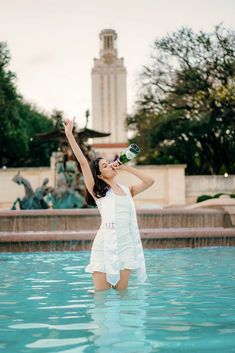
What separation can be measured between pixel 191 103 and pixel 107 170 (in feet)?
116

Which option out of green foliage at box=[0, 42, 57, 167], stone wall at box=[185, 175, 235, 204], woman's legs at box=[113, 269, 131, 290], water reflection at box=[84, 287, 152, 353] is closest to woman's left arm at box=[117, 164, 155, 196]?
woman's legs at box=[113, 269, 131, 290]

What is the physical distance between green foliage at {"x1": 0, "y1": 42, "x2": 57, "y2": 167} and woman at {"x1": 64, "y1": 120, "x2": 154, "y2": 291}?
36248 millimetres

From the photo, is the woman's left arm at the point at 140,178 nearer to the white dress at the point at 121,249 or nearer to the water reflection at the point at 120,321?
the white dress at the point at 121,249

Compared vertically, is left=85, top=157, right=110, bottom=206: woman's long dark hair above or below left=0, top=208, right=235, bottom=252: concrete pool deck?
above

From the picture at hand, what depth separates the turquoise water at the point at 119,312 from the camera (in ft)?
12.5

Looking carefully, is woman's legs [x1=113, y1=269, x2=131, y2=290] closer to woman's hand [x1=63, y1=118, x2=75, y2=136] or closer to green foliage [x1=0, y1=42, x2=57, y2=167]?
woman's hand [x1=63, y1=118, x2=75, y2=136]

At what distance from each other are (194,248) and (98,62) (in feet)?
314

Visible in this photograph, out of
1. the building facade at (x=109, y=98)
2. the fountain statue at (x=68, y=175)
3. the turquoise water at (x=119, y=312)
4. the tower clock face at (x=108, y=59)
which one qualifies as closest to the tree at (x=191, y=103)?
the fountain statue at (x=68, y=175)

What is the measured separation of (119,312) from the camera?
195 inches

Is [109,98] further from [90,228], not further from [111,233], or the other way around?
[111,233]

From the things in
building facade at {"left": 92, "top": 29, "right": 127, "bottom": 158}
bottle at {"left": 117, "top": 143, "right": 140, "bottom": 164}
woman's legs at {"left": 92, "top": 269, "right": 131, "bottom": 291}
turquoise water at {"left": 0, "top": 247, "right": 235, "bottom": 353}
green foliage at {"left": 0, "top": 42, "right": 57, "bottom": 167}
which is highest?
building facade at {"left": 92, "top": 29, "right": 127, "bottom": 158}

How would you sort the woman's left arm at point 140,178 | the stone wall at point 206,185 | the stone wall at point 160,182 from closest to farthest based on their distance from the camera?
the woman's left arm at point 140,178, the stone wall at point 160,182, the stone wall at point 206,185

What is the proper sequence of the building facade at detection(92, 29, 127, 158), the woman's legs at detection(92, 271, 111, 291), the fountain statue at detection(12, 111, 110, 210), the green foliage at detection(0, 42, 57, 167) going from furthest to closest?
the building facade at detection(92, 29, 127, 158) < the green foliage at detection(0, 42, 57, 167) < the fountain statue at detection(12, 111, 110, 210) < the woman's legs at detection(92, 271, 111, 291)

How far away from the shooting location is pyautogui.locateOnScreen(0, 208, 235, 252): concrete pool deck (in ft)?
39.3
